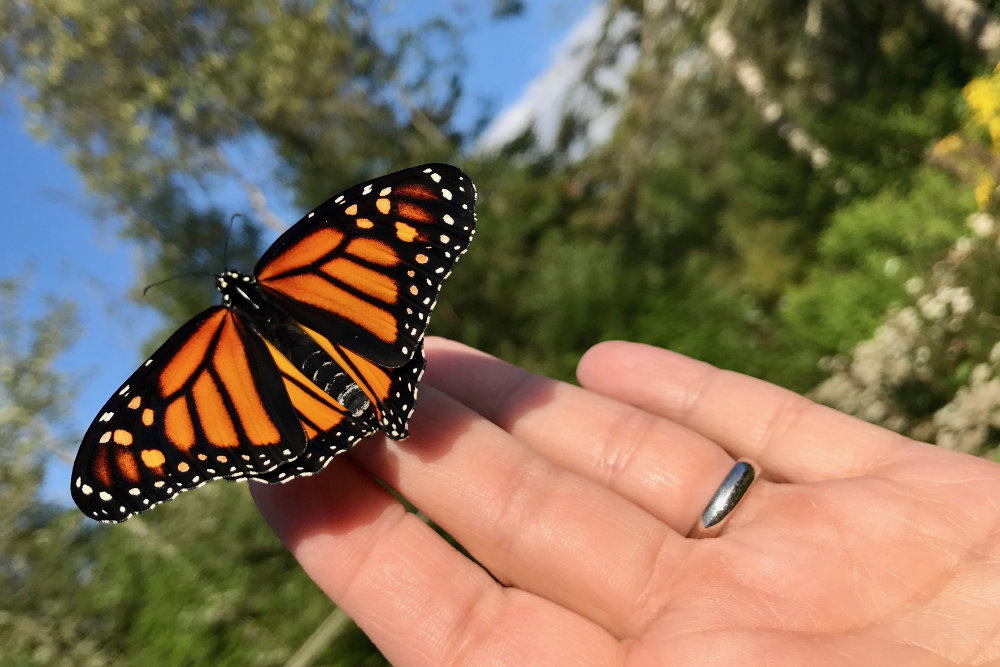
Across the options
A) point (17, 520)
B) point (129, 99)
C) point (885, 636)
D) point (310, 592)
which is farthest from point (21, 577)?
point (885, 636)

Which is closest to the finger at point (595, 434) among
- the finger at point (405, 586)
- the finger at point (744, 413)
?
the finger at point (744, 413)

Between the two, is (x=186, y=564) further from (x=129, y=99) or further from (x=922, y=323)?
(x=922, y=323)

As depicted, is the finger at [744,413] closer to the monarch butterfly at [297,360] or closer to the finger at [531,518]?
the finger at [531,518]

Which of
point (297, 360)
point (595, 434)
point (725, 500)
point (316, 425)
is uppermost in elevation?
point (297, 360)

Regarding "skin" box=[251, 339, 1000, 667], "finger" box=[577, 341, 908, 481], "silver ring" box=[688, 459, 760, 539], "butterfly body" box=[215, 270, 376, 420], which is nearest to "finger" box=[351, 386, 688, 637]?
"skin" box=[251, 339, 1000, 667]

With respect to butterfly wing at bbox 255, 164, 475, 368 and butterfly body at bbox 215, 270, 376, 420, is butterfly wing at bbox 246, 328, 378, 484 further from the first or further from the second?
butterfly wing at bbox 255, 164, 475, 368

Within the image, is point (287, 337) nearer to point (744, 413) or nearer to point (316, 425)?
point (316, 425)

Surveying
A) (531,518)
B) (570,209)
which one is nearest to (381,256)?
(531,518)
